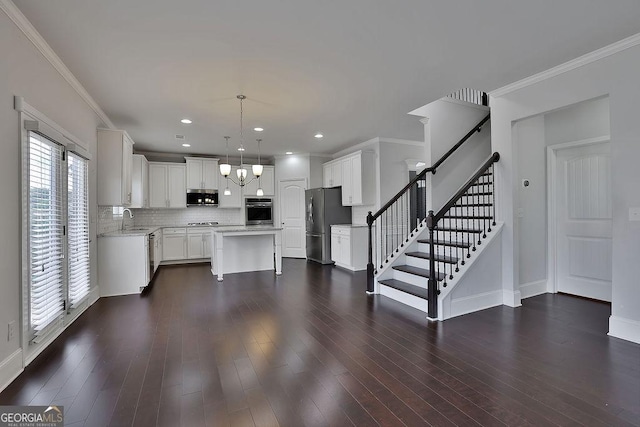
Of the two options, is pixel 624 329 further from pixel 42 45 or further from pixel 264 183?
pixel 264 183

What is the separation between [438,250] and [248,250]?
137 inches

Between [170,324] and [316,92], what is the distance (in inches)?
124

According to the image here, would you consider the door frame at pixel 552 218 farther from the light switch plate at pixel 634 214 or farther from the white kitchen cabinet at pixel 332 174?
the white kitchen cabinet at pixel 332 174

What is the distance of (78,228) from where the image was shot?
12.1ft

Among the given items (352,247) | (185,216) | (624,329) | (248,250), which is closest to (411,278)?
(624,329)

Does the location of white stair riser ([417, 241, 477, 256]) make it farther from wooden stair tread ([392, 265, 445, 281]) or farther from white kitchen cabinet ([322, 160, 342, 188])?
white kitchen cabinet ([322, 160, 342, 188])

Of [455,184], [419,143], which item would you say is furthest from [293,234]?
[455,184]

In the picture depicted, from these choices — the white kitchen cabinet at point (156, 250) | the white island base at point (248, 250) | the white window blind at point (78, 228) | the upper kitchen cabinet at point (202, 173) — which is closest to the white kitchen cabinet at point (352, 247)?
the white island base at point (248, 250)

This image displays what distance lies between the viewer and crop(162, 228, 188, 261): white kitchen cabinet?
720cm

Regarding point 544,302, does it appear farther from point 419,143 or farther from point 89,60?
point 89,60

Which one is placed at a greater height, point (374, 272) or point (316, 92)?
point (316, 92)

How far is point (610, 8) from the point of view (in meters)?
2.35

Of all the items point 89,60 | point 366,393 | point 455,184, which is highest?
point 89,60

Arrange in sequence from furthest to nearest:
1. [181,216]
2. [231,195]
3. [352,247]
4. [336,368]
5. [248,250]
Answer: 1. [231,195]
2. [181,216]
3. [352,247]
4. [248,250]
5. [336,368]
